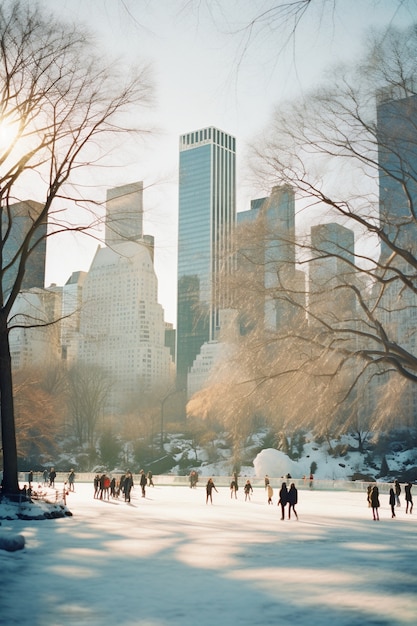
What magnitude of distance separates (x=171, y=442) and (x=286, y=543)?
3372 inches

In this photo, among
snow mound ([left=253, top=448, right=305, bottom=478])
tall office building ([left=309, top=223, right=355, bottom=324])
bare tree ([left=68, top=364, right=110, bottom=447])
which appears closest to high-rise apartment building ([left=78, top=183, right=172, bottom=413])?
bare tree ([left=68, top=364, right=110, bottom=447])

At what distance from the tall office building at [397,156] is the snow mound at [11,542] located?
1307 cm

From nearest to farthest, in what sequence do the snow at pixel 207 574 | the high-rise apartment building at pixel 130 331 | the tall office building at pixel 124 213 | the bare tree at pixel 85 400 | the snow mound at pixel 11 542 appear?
the snow at pixel 207 574 → the snow mound at pixel 11 542 → the tall office building at pixel 124 213 → the bare tree at pixel 85 400 → the high-rise apartment building at pixel 130 331

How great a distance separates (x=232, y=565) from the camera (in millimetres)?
12844

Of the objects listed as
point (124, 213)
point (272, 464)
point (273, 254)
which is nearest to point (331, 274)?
point (273, 254)

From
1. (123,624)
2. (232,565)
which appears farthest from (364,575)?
(123,624)

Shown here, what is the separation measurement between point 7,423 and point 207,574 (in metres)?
12.8

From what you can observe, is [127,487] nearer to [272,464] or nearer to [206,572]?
[206,572]

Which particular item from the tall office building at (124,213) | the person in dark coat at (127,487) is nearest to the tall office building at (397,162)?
the tall office building at (124,213)

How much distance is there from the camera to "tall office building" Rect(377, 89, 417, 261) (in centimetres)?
1948

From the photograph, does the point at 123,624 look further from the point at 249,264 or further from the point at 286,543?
the point at 249,264

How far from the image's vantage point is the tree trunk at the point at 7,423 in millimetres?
22719

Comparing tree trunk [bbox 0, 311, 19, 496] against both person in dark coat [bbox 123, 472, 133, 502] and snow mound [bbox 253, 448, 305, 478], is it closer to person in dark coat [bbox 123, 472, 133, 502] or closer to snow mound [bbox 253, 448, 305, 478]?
person in dark coat [bbox 123, 472, 133, 502]

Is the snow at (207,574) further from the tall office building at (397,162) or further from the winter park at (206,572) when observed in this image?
the tall office building at (397,162)
